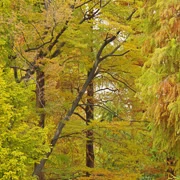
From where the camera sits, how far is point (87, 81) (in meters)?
9.89

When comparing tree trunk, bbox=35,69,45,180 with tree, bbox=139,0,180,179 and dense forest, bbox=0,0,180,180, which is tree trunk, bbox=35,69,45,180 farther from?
tree, bbox=139,0,180,179

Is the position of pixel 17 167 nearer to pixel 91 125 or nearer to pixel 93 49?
pixel 91 125

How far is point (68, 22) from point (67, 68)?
5.96ft

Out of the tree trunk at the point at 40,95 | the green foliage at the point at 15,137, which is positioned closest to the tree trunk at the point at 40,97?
the tree trunk at the point at 40,95

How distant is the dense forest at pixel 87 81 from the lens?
6359mm

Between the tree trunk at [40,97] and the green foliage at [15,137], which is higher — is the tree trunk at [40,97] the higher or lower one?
the higher one

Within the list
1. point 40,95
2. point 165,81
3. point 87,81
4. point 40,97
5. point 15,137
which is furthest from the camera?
point 87,81

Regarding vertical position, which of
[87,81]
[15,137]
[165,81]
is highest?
[87,81]

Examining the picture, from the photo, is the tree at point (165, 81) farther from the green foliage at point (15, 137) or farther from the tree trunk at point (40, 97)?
the tree trunk at point (40, 97)

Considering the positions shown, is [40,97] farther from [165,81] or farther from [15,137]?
[165,81]

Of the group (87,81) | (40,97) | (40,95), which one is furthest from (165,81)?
(87,81)

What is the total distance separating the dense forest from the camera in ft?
20.9

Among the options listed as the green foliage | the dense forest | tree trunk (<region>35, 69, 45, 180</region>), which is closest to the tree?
the dense forest

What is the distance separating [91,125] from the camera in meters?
9.81
